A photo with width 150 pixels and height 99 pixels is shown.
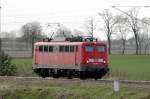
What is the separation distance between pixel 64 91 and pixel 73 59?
10521 mm

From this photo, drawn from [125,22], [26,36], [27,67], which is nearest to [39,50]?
[27,67]

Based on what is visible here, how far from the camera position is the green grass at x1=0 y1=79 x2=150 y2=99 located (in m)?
28.0

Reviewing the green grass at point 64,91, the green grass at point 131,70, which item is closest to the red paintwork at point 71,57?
the green grass at point 64,91

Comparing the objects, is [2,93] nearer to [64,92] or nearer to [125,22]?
[64,92]

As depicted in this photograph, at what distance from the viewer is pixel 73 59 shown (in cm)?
4116

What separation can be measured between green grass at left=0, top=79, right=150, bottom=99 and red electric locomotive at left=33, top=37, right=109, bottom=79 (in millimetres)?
4516

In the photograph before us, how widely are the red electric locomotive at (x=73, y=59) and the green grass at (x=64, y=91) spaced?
452 cm

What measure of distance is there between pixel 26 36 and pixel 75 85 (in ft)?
250

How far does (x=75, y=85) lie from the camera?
32.8 metres

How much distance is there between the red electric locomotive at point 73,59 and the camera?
133ft

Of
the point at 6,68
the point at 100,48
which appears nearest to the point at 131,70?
the point at 6,68

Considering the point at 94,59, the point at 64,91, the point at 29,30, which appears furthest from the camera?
the point at 29,30

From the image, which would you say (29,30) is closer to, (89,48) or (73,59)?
→ (73,59)

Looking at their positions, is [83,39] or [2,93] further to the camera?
[83,39]
